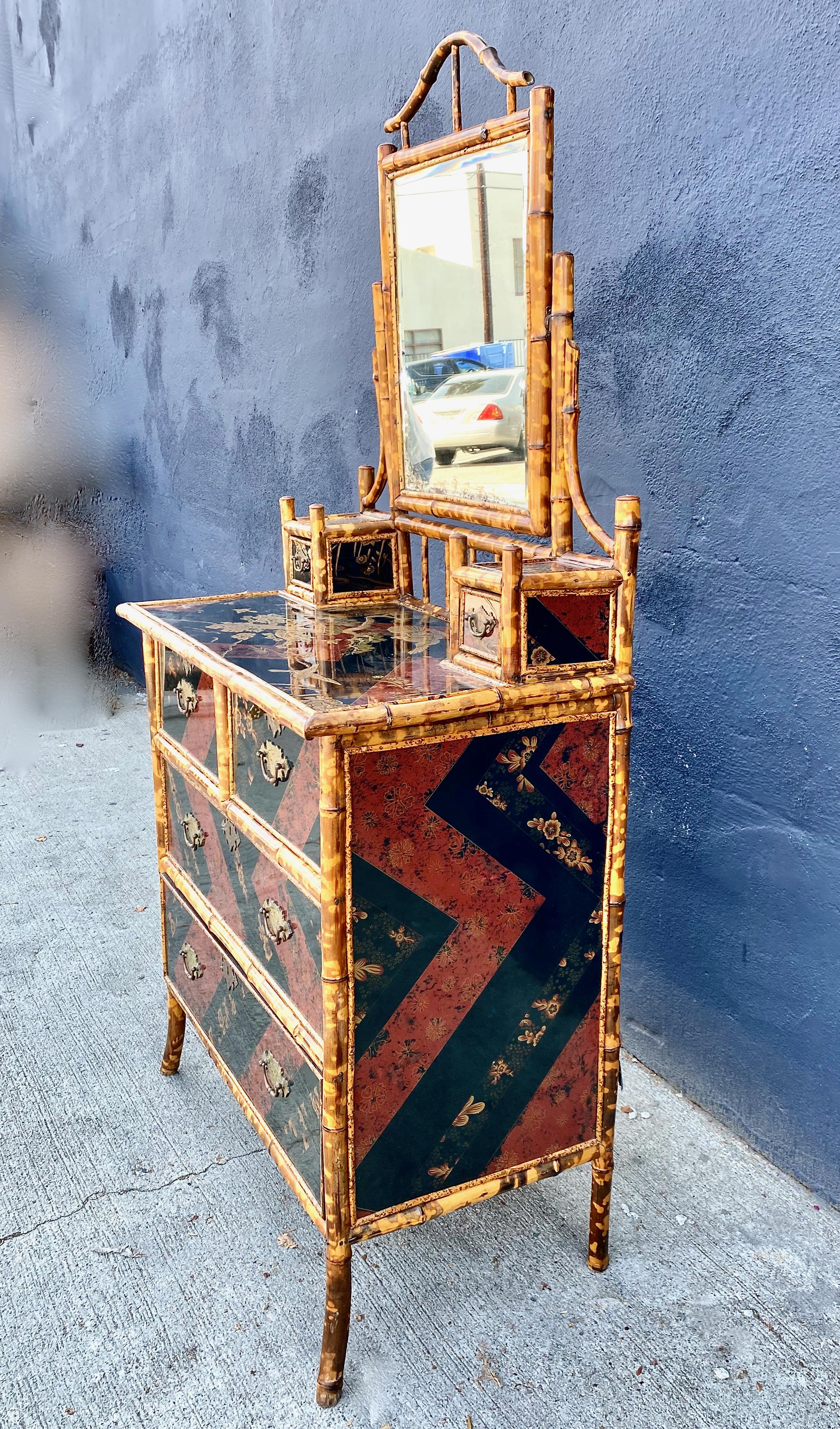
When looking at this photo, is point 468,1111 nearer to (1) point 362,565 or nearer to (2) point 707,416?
(1) point 362,565

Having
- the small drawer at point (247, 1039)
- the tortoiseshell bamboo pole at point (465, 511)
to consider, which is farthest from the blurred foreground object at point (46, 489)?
the tortoiseshell bamboo pole at point (465, 511)

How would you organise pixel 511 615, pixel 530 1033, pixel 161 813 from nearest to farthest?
pixel 511 615
pixel 530 1033
pixel 161 813

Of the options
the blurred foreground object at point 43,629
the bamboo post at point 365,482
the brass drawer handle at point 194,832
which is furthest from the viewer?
the blurred foreground object at point 43,629

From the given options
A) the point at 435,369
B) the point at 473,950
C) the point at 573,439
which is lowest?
the point at 473,950

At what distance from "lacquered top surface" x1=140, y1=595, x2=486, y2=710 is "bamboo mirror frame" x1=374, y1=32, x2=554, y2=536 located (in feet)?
0.78

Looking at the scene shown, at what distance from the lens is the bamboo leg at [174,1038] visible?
7.98ft

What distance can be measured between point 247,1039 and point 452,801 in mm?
684

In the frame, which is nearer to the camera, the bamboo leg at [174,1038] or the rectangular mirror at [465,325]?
the rectangular mirror at [465,325]

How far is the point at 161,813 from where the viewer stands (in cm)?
236

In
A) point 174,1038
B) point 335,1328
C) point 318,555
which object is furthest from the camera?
point 174,1038

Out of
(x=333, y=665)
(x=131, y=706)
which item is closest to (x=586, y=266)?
(x=333, y=665)

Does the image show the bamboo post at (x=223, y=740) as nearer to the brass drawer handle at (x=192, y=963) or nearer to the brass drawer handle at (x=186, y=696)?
the brass drawer handle at (x=186, y=696)

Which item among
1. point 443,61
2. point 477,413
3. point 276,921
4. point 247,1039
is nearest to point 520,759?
point 276,921

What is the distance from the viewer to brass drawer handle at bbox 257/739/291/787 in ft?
5.58
